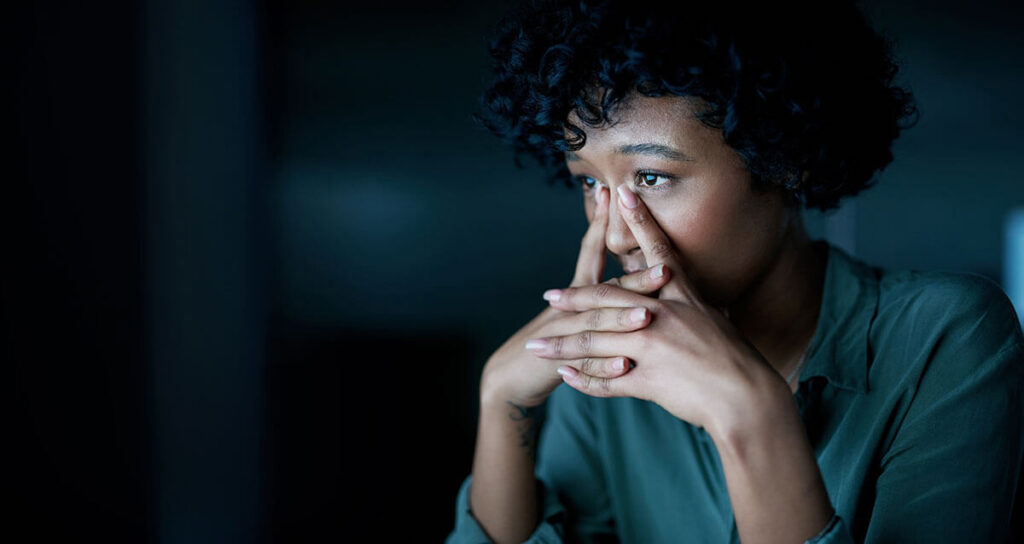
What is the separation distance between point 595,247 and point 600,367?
20cm

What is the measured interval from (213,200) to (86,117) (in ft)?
1.14

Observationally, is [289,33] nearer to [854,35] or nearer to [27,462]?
[27,462]

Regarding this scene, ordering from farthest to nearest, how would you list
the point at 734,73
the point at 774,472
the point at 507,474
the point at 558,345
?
the point at 507,474 → the point at 558,345 → the point at 734,73 → the point at 774,472

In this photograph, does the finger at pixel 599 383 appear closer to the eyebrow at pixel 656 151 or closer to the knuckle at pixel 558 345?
the knuckle at pixel 558 345

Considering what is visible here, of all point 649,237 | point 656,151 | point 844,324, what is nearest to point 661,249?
point 649,237

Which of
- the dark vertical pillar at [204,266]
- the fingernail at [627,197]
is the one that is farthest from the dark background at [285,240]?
the fingernail at [627,197]

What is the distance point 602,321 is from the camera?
917 millimetres

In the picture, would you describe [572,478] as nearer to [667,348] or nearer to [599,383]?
[599,383]

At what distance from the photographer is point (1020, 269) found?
2.57m

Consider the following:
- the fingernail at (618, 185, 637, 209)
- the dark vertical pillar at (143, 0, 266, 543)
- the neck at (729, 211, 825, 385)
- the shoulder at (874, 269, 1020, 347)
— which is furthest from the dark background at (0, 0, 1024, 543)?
the shoulder at (874, 269, 1020, 347)

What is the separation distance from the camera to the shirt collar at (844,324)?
986mm

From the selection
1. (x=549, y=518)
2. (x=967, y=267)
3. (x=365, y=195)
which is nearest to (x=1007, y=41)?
(x=967, y=267)

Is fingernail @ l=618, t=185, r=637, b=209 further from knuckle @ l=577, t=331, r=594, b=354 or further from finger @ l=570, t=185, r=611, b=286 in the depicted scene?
knuckle @ l=577, t=331, r=594, b=354

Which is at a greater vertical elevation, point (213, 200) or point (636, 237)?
point (636, 237)
